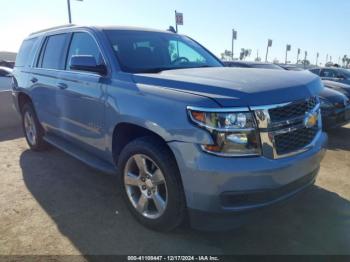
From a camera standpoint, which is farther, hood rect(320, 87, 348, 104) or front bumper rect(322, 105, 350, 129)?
hood rect(320, 87, 348, 104)

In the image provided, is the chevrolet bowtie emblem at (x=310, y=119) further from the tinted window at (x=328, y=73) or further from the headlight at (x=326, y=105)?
the tinted window at (x=328, y=73)

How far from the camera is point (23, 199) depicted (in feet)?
13.6

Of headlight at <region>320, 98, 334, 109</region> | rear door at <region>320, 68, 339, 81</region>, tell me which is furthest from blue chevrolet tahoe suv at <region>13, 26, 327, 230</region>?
rear door at <region>320, 68, 339, 81</region>

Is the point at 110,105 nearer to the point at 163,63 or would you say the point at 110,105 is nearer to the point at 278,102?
the point at 163,63

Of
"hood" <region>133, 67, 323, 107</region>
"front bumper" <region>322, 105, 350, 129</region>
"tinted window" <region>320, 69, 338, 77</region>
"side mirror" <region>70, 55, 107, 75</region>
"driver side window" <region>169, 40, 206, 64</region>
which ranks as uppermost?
"driver side window" <region>169, 40, 206, 64</region>

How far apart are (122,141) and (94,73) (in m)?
0.82

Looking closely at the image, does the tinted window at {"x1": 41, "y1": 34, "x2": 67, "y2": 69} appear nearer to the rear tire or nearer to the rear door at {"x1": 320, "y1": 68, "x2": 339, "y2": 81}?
the rear tire

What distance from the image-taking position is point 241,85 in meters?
2.83

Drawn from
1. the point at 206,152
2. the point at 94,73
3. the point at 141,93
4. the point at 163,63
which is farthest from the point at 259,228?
the point at 94,73

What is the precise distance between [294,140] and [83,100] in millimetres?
2335

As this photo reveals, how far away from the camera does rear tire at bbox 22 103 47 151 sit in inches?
231

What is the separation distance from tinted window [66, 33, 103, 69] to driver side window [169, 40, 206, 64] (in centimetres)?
89

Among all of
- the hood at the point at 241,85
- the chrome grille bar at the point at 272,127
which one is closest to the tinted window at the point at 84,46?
the hood at the point at 241,85

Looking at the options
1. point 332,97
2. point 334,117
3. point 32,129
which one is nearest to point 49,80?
point 32,129
